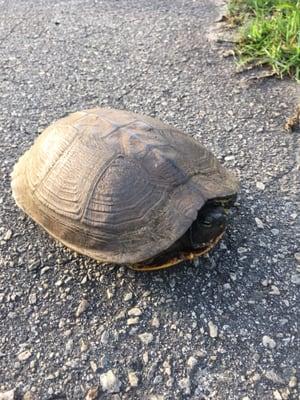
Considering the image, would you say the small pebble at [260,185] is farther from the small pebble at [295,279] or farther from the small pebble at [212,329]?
the small pebble at [212,329]

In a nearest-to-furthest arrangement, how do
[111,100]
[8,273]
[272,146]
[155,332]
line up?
[155,332] → [8,273] → [272,146] → [111,100]

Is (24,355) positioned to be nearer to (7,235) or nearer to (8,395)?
(8,395)

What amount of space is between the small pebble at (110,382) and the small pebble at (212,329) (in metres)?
0.44

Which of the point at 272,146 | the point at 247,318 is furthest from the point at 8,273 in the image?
the point at 272,146

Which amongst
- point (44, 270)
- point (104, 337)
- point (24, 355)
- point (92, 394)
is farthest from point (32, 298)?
point (92, 394)

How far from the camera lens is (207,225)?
2014 millimetres

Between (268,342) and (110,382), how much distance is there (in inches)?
27.0

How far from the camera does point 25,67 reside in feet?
12.6

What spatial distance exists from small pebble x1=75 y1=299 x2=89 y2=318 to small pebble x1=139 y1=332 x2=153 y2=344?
0.29 meters

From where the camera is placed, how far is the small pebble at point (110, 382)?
1769mm

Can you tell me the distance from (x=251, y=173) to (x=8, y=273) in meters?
1.52

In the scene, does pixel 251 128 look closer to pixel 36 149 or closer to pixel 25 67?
pixel 36 149

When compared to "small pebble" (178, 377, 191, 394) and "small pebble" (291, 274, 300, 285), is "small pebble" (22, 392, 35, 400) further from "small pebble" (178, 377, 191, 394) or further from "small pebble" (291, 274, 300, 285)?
"small pebble" (291, 274, 300, 285)

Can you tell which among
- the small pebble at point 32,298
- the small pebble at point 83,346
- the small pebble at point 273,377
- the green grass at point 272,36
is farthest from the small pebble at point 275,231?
the green grass at point 272,36
